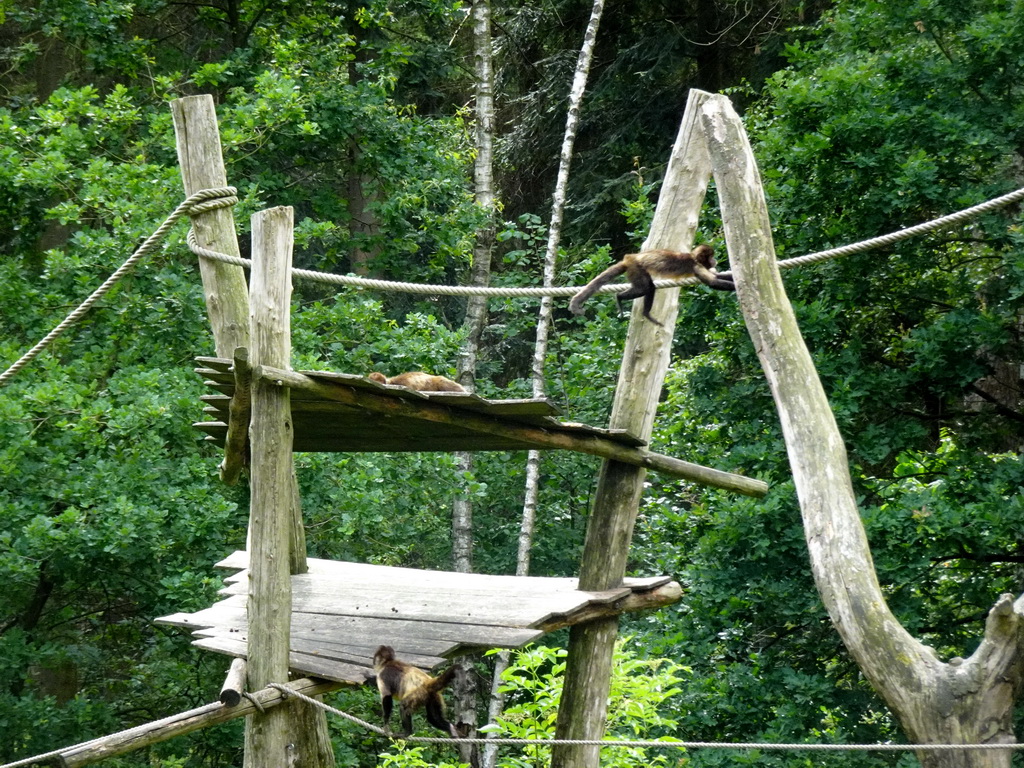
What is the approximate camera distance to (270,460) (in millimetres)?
4484

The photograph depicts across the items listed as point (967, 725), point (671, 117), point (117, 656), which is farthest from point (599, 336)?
point (967, 725)

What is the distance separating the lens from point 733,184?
4250 mm

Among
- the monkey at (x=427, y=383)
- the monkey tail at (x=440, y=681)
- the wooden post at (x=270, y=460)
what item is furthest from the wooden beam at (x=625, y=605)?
the monkey at (x=427, y=383)

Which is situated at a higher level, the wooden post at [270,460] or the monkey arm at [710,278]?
the monkey arm at [710,278]

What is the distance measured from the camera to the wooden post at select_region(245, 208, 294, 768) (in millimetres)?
4465

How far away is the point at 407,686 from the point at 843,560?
2.25 m

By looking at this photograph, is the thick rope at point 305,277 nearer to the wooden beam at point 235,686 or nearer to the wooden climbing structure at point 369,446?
the wooden climbing structure at point 369,446

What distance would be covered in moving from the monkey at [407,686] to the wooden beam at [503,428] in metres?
1.07

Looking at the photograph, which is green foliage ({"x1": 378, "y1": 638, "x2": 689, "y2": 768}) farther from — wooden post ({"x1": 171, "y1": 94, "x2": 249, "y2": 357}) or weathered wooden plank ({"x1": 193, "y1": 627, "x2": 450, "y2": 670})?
wooden post ({"x1": 171, "y1": 94, "x2": 249, "y2": 357})

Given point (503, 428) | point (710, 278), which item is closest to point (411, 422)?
point (503, 428)

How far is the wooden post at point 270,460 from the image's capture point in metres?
4.46

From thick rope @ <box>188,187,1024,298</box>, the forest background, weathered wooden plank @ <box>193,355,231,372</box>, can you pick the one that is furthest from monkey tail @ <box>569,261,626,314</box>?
the forest background

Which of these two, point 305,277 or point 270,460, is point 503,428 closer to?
point 270,460

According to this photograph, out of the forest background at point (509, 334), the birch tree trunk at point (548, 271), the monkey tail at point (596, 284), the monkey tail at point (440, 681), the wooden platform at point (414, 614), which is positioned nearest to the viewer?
the wooden platform at point (414, 614)
